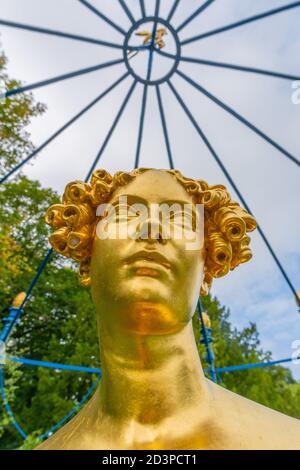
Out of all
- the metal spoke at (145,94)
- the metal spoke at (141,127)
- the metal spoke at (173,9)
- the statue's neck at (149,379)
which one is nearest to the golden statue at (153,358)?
the statue's neck at (149,379)

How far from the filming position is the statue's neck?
1909mm

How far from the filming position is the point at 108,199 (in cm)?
243

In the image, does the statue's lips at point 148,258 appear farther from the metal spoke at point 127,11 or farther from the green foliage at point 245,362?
the green foliage at point 245,362

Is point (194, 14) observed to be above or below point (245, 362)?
below

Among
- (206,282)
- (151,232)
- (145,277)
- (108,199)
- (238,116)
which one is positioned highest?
(238,116)

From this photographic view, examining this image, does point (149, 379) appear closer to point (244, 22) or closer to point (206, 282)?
point (206, 282)

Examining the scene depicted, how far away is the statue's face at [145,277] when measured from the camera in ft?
6.27

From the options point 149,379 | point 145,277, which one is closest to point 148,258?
point 145,277

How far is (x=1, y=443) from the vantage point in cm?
1356

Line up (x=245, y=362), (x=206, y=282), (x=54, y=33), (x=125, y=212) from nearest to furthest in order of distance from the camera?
(x=125, y=212) → (x=206, y=282) → (x=54, y=33) → (x=245, y=362)

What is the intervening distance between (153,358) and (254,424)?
538 millimetres

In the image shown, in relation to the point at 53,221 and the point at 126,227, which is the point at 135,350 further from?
the point at 53,221

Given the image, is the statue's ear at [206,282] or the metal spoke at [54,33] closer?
the statue's ear at [206,282]
